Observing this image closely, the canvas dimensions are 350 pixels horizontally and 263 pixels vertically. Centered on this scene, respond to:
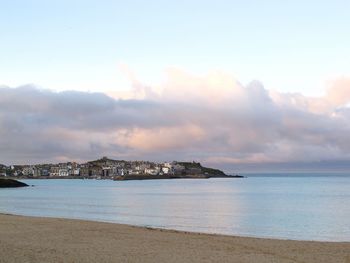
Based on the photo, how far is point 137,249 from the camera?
1905 centimetres

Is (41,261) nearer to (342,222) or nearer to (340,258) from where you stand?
(340,258)

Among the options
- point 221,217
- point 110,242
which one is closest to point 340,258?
point 110,242

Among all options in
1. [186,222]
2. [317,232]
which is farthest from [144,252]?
[186,222]

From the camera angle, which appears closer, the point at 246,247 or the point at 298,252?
the point at 298,252

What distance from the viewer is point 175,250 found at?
62.4 feet

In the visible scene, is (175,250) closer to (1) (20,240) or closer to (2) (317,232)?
(1) (20,240)

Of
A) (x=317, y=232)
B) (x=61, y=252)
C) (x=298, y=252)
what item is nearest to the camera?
A: (x=61, y=252)

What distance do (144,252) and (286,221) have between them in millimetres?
25054

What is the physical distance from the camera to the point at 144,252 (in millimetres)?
18188

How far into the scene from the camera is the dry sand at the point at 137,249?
16.5 m

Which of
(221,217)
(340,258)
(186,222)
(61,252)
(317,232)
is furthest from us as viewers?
(221,217)

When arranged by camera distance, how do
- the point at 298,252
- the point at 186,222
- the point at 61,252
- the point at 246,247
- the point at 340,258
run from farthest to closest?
the point at 186,222 < the point at 246,247 < the point at 298,252 < the point at 340,258 < the point at 61,252

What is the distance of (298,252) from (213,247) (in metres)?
3.40

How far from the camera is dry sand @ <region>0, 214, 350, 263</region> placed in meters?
16.5
